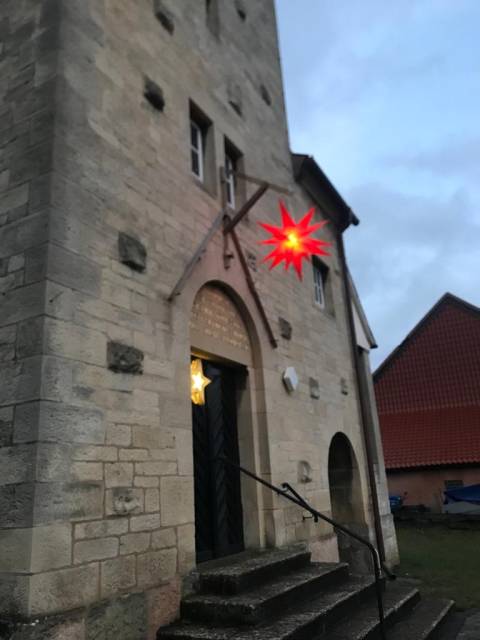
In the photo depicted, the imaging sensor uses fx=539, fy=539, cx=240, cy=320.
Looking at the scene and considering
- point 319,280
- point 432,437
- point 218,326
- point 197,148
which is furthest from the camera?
point 432,437

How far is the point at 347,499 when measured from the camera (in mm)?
9305

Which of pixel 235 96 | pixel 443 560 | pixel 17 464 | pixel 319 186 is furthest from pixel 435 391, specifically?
pixel 17 464

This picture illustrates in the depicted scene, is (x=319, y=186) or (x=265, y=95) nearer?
(x=265, y=95)

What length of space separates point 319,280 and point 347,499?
3.94 meters

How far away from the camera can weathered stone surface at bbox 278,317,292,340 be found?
734 cm

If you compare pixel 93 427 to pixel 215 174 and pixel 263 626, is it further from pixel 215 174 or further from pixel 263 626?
pixel 215 174

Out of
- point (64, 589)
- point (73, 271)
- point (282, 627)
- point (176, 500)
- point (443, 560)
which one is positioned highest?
point (73, 271)

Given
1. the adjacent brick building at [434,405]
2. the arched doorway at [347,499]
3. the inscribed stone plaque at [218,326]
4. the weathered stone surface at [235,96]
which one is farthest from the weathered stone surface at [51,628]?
the adjacent brick building at [434,405]

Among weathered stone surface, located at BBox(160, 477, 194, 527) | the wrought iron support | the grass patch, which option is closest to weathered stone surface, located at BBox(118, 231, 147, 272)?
the wrought iron support

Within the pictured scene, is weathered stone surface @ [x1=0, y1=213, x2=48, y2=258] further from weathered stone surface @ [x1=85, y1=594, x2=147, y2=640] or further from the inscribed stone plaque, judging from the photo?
weathered stone surface @ [x1=85, y1=594, x2=147, y2=640]

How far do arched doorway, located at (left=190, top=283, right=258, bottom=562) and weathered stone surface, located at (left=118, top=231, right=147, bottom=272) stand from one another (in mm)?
1027

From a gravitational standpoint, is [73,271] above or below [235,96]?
below

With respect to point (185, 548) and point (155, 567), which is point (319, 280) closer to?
point (185, 548)

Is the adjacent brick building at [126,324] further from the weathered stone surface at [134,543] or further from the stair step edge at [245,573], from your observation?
the stair step edge at [245,573]
